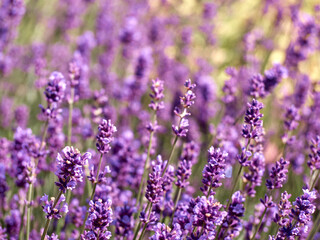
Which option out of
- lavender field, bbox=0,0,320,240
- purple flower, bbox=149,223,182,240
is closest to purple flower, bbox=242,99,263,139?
lavender field, bbox=0,0,320,240

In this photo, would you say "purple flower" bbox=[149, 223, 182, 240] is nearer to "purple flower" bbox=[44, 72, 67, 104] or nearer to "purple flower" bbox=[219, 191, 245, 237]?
"purple flower" bbox=[219, 191, 245, 237]

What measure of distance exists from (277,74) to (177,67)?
8.54ft

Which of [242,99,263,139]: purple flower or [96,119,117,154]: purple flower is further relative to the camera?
[242,99,263,139]: purple flower

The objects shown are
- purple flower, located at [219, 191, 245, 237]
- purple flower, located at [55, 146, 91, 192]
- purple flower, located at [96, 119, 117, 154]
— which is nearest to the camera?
purple flower, located at [55, 146, 91, 192]

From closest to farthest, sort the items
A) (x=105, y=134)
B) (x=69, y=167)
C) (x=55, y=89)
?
(x=69, y=167) < (x=105, y=134) < (x=55, y=89)

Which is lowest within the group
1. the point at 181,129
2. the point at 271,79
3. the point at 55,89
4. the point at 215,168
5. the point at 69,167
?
the point at 69,167

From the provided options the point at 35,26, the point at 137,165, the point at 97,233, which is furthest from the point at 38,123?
the point at 35,26

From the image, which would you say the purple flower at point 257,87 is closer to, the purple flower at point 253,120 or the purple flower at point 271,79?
the purple flower at point 271,79

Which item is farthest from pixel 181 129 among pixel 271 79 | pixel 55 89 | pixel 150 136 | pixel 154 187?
pixel 271 79

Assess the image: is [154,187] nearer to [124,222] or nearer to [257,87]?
[124,222]

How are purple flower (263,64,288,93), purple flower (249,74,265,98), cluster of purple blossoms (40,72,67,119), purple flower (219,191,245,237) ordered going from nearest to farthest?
purple flower (219,191,245,237)
cluster of purple blossoms (40,72,67,119)
purple flower (249,74,265,98)
purple flower (263,64,288,93)

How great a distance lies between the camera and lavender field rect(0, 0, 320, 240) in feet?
6.08

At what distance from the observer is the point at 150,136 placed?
2.18m

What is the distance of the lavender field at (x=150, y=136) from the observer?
1853mm
